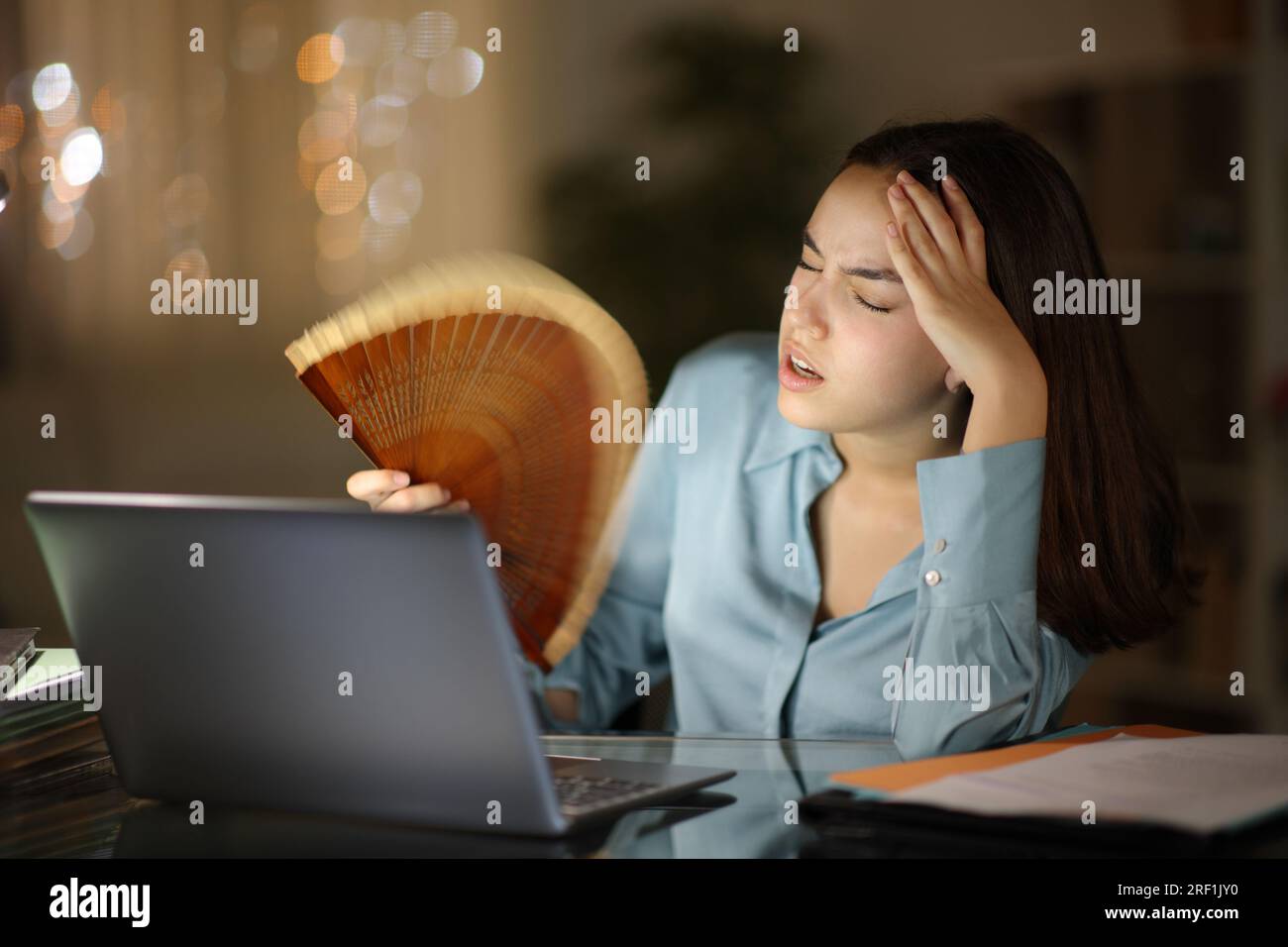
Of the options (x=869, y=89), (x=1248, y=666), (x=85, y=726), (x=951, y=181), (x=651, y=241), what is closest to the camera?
(x=85, y=726)

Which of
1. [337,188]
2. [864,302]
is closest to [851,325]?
[864,302]

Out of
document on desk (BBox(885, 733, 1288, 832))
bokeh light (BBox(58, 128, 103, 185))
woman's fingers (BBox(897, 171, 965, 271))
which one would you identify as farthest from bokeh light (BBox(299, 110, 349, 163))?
document on desk (BBox(885, 733, 1288, 832))

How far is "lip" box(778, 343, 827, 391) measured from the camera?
1.47 meters

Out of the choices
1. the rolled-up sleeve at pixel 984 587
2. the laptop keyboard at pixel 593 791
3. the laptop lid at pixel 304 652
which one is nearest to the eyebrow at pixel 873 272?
the rolled-up sleeve at pixel 984 587

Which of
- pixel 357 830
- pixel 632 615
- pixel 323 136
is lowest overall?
pixel 357 830

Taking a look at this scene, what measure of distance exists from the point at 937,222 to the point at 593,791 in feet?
2.53

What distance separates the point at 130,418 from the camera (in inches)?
134

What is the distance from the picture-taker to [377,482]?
117 cm

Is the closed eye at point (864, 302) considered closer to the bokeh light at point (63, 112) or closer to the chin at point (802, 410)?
the chin at point (802, 410)

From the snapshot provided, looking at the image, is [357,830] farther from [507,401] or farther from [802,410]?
[802,410]

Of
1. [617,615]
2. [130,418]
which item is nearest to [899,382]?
[617,615]

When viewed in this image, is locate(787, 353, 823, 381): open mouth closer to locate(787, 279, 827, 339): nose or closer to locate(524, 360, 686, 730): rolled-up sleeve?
locate(787, 279, 827, 339): nose
